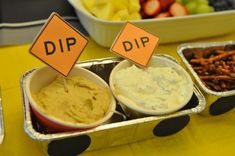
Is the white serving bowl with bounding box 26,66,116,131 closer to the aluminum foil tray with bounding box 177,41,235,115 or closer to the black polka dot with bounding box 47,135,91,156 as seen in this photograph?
the black polka dot with bounding box 47,135,91,156

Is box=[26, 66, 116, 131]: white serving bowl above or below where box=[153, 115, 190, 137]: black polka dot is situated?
above

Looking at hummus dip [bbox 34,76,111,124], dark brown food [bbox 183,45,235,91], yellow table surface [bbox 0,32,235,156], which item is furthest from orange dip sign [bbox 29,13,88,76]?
dark brown food [bbox 183,45,235,91]

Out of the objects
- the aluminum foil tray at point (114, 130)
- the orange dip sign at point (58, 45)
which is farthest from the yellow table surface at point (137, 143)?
the orange dip sign at point (58, 45)

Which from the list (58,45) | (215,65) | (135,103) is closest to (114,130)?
(135,103)

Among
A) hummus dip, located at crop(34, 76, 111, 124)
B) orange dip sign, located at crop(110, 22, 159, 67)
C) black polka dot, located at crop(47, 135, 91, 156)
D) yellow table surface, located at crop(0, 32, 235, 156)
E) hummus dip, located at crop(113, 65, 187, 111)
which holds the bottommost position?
yellow table surface, located at crop(0, 32, 235, 156)

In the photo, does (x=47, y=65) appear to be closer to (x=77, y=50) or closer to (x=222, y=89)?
(x=77, y=50)

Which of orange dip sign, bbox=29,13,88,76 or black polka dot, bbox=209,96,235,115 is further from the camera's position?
black polka dot, bbox=209,96,235,115

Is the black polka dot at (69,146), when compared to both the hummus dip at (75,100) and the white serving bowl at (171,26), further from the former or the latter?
the white serving bowl at (171,26)
